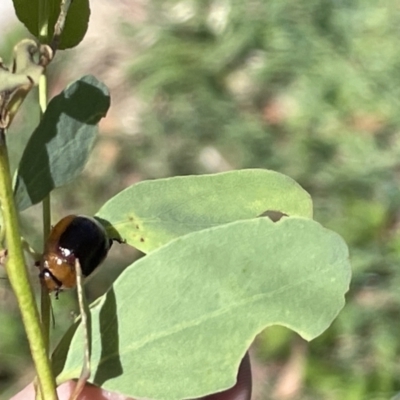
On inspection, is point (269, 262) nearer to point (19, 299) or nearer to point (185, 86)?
point (19, 299)

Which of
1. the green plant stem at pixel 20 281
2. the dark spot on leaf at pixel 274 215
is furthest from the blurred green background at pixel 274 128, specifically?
the green plant stem at pixel 20 281

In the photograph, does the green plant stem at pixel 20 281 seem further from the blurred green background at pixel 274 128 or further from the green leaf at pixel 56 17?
the blurred green background at pixel 274 128

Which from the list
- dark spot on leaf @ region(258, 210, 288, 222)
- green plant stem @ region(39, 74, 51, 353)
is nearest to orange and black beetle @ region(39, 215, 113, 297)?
green plant stem @ region(39, 74, 51, 353)

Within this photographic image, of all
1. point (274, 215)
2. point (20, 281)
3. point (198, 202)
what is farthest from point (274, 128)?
point (20, 281)

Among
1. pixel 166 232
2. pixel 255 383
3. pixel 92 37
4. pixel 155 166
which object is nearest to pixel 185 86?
pixel 155 166

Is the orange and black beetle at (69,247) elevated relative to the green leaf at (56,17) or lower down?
lower down

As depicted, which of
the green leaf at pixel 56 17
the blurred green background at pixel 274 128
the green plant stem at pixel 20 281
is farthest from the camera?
the blurred green background at pixel 274 128

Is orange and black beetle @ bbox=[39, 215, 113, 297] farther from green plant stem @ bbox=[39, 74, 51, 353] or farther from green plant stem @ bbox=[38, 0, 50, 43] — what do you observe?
green plant stem @ bbox=[38, 0, 50, 43]

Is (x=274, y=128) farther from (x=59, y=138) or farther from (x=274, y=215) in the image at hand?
(x=59, y=138)
